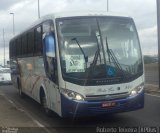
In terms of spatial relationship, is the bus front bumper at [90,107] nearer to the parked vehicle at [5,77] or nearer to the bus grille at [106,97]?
the bus grille at [106,97]

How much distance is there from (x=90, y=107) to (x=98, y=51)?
4.67 feet

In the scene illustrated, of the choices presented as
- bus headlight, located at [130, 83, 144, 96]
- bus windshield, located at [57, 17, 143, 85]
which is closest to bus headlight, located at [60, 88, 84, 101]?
bus windshield, located at [57, 17, 143, 85]

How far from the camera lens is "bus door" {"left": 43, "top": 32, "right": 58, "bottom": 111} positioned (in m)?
11.1

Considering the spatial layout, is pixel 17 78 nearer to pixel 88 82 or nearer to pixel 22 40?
pixel 22 40

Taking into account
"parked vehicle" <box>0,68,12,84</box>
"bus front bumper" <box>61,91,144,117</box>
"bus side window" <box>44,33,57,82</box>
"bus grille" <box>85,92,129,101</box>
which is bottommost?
"parked vehicle" <box>0,68,12,84</box>

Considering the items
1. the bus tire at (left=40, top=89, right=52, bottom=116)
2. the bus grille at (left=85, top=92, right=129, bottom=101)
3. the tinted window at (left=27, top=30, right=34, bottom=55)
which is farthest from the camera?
the tinted window at (left=27, top=30, right=34, bottom=55)

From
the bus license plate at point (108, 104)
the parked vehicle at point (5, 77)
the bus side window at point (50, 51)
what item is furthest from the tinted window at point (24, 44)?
the parked vehicle at point (5, 77)

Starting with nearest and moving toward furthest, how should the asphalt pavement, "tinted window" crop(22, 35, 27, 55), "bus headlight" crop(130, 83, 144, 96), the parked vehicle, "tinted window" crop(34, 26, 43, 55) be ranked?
the asphalt pavement → "bus headlight" crop(130, 83, 144, 96) → "tinted window" crop(34, 26, 43, 55) → "tinted window" crop(22, 35, 27, 55) → the parked vehicle

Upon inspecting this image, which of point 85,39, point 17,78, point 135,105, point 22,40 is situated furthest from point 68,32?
point 17,78

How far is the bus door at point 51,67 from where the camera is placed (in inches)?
438

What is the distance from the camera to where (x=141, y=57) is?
11.3m

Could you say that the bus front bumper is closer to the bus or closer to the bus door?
the bus

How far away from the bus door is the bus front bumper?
78cm

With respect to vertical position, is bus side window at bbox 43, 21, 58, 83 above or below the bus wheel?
above
